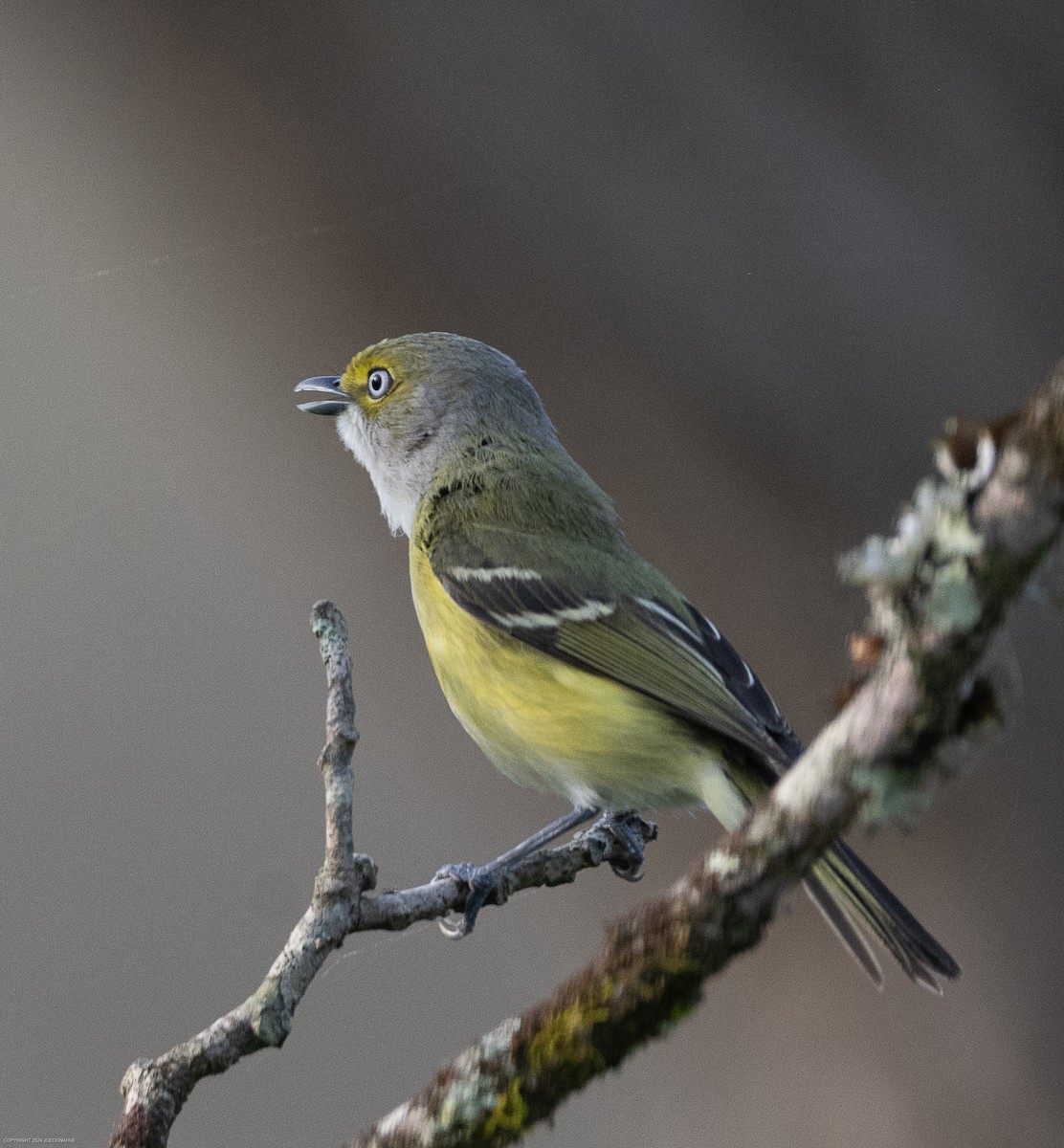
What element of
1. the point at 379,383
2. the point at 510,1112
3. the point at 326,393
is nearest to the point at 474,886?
the point at 510,1112

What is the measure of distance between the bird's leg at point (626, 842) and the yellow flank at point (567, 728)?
194 millimetres

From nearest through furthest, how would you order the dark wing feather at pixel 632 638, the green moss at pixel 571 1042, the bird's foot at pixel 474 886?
the green moss at pixel 571 1042, the bird's foot at pixel 474 886, the dark wing feather at pixel 632 638

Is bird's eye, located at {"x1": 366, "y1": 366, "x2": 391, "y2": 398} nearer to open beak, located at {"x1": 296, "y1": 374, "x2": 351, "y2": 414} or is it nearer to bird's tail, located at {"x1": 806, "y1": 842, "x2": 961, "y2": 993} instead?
open beak, located at {"x1": 296, "y1": 374, "x2": 351, "y2": 414}

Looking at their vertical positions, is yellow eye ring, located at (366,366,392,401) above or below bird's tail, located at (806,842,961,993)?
above

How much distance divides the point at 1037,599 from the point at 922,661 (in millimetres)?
64

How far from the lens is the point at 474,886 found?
158cm

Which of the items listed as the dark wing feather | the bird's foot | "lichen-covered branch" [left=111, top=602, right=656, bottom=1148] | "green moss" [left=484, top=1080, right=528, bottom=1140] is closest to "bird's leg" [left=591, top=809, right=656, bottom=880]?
the dark wing feather

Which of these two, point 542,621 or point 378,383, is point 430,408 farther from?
point 542,621

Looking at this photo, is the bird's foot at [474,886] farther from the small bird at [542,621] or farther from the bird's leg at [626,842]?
the bird's leg at [626,842]

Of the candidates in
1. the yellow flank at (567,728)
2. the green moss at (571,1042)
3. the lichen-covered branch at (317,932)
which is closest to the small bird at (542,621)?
the yellow flank at (567,728)

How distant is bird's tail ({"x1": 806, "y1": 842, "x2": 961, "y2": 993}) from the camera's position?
1229 mm

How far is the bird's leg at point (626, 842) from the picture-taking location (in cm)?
205

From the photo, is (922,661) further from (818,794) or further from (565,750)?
(565,750)

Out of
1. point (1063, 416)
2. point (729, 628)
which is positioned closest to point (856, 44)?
point (729, 628)
